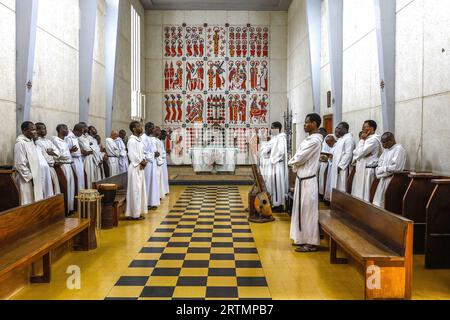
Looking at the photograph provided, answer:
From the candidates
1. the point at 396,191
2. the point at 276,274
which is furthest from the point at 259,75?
the point at 276,274

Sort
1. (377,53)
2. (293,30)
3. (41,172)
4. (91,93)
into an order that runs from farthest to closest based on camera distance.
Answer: (293,30), (91,93), (377,53), (41,172)

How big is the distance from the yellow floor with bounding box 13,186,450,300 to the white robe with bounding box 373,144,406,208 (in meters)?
Answer: 1.60

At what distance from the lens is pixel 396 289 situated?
4105 millimetres

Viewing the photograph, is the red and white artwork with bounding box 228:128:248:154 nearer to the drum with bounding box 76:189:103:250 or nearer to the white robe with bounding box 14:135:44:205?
the white robe with bounding box 14:135:44:205

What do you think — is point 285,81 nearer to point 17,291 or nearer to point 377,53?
point 377,53

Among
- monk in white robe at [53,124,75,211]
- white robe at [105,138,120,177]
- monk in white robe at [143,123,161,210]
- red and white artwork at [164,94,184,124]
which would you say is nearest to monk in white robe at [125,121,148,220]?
monk in white robe at [143,123,161,210]

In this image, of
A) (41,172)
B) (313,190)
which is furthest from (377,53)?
(41,172)

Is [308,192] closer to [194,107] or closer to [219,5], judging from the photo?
[194,107]

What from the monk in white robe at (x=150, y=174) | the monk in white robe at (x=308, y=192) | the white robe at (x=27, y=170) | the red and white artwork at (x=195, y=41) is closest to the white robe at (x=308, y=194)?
the monk in white robe at (x=308, y=192)

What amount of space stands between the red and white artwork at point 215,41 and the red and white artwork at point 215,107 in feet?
5.78

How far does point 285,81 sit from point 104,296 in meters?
16.7

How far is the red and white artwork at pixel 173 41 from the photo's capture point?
771 inches

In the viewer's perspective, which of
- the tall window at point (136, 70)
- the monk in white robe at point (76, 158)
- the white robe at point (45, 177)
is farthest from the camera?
the tall window at point (136, 70)

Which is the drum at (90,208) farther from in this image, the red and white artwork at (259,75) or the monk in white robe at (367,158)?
the red and white artwork at (259,75)
